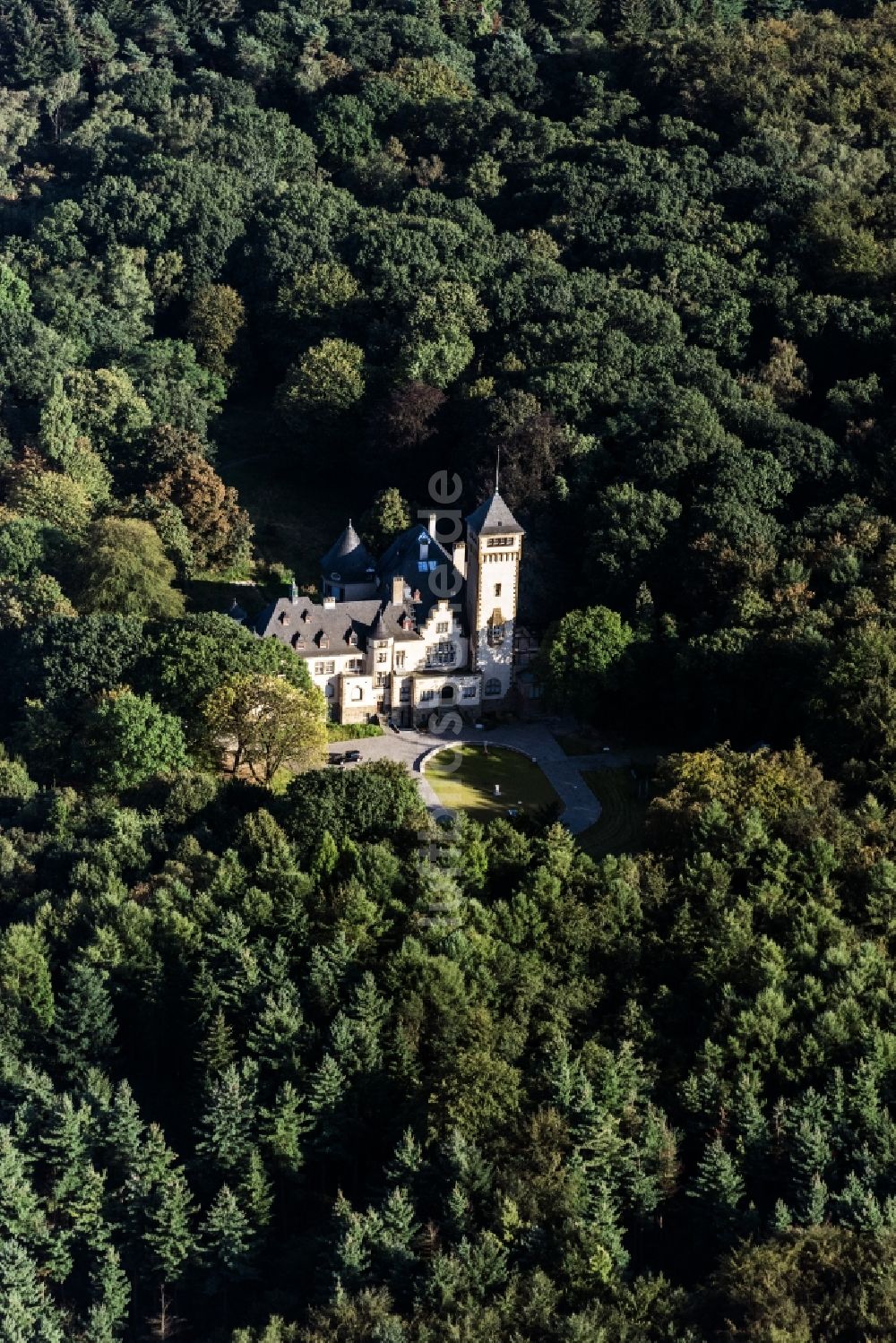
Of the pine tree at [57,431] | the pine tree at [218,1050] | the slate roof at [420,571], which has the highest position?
the pine tree at [57,431]

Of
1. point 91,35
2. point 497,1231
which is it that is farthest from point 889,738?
point 91,35

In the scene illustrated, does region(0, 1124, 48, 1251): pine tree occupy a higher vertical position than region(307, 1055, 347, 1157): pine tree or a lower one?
lower

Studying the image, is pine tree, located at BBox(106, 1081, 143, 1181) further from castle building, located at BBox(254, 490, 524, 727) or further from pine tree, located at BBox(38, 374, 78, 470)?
pine tree, located at BBox(38, 374, 78, 470)

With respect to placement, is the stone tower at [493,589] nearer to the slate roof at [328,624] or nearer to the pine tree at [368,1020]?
the slate roof at [328,624]

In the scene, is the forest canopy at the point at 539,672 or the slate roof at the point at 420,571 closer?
the forest canopy at the point at 539,672

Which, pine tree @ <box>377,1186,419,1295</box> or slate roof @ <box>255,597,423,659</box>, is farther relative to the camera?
slate roof @ <box>255,597,423,659</box>

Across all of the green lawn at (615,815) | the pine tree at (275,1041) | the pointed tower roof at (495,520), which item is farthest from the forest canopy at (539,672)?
the pointed tower roof at (495,520)

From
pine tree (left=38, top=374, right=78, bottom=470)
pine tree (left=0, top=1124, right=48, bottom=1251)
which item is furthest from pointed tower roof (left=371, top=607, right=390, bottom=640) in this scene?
pine tree (left=0, top=1124, right=48, bottom=1251)
